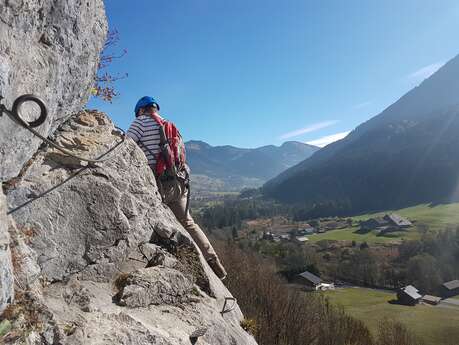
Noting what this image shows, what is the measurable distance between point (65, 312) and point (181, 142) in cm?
432

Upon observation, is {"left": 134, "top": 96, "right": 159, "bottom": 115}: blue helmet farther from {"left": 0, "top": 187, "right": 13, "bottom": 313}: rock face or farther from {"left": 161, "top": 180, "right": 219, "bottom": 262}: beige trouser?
{"left": 0, "top": 187, "right": 13, "bottom": 313}: rock face

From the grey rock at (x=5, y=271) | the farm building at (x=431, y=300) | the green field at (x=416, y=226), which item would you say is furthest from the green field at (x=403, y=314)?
the green field at (x=416, y=226)

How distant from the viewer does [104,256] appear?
5375 mm

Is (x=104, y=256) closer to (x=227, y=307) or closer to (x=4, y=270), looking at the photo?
(x=4, y=270)

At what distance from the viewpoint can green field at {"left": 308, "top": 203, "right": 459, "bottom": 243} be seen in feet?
406

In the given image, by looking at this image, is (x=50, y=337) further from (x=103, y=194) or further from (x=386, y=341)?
(x=386, y=341)

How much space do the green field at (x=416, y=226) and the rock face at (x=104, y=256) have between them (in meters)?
125

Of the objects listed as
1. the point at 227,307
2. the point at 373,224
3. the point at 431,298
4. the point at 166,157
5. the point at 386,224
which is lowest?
the point at 431,298

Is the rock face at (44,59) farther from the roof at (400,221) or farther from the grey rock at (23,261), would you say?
the roof at (400,221)

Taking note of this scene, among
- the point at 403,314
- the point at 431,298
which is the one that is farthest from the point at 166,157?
the point at 431,298

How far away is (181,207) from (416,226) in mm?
148082

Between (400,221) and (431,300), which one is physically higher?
(400,221)

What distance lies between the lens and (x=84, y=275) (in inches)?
197

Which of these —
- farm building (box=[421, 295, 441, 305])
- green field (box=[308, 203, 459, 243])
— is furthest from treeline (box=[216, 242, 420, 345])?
green field (box=[308, 203, 459, 243])
